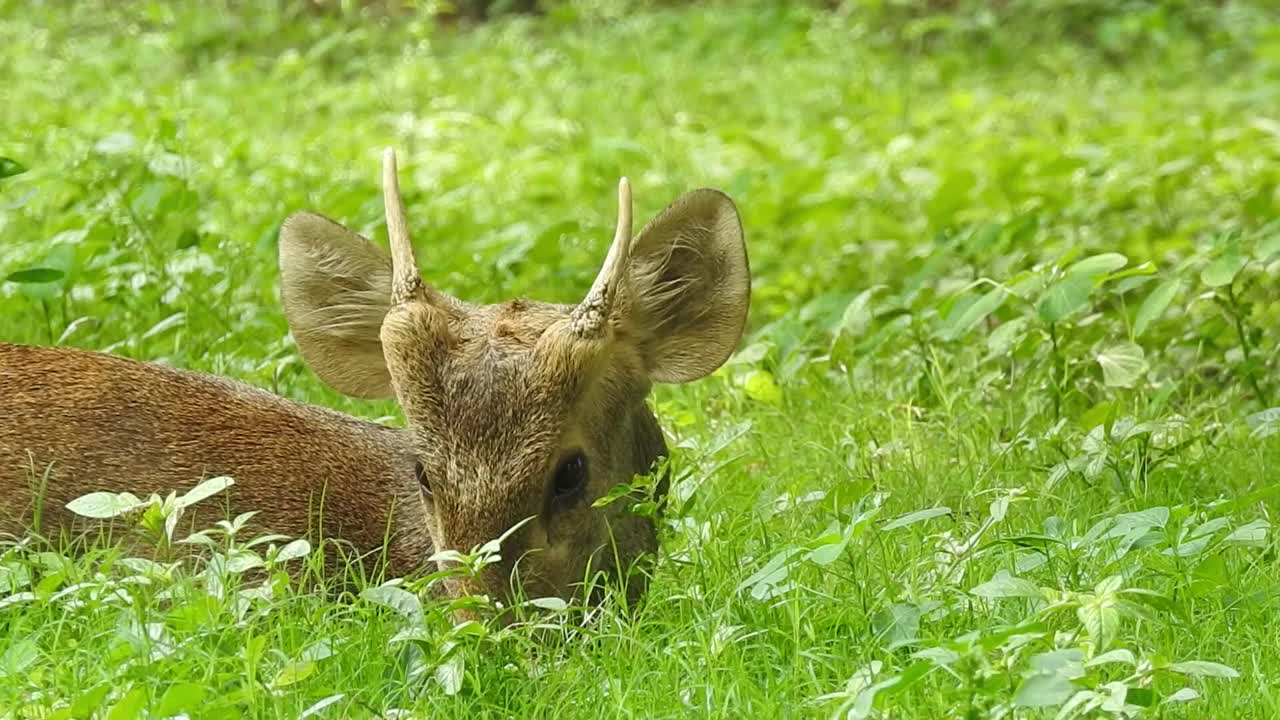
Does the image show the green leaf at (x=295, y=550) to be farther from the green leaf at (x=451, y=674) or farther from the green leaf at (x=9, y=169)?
the green leaf at (x=9, y=169)

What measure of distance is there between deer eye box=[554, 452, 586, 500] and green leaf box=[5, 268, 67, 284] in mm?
2260

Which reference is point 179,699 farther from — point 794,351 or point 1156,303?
point 794,351

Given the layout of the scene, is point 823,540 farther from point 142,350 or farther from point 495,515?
point 142,350

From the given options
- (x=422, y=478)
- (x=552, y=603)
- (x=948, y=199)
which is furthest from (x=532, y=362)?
(x=948, y=199)

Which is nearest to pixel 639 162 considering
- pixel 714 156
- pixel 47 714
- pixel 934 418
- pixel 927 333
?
pixel 714 156

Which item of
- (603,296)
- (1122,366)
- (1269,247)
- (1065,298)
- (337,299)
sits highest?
(603,296)

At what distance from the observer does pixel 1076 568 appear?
4.40m

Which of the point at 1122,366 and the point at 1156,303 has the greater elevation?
the point at 1156,303

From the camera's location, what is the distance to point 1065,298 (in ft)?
18.8

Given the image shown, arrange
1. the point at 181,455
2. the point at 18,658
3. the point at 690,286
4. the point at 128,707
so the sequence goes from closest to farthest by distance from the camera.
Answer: the point at 128,707 → the point at 18,658 → the point at 181,455 → the point at 690,286

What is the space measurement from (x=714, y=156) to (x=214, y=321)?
15.2 feet

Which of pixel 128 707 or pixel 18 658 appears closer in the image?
pixel 128 707

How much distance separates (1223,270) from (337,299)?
2444mm

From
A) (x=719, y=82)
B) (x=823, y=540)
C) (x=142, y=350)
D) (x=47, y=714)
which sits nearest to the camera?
(x=47, y=714)
